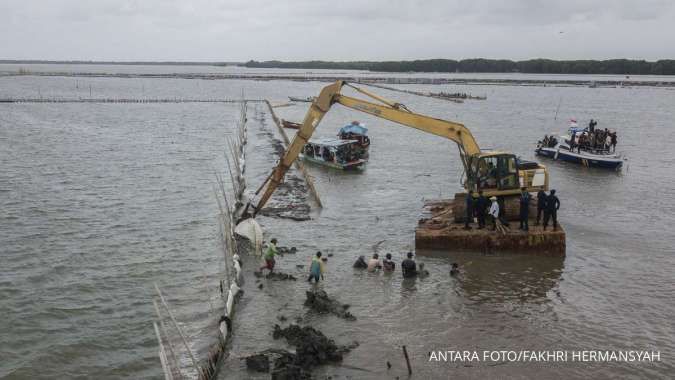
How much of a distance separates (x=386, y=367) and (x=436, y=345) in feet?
5.31

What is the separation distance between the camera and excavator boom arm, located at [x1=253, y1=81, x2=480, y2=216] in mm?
21000

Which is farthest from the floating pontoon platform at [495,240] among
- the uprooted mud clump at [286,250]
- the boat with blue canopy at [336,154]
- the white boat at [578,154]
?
the white boat at [578,154]

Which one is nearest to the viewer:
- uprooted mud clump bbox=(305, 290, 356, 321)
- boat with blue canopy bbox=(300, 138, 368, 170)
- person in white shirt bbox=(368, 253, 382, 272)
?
uprooted mud clump bbox=(305, 290, 356, 321)

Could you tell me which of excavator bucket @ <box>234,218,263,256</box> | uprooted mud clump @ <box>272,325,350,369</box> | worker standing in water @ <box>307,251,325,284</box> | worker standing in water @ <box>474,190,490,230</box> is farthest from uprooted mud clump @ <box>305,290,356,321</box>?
worker standing in water @ <box>474,190,490,230</box>

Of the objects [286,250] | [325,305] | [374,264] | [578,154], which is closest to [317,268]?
[325,305]

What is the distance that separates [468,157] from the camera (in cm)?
2077

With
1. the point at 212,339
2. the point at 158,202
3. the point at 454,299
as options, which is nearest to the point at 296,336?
the point at 212,339

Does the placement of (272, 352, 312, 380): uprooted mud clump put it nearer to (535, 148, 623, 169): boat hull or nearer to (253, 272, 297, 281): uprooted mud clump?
(253, 272, 297, 281): uprooted mud clump

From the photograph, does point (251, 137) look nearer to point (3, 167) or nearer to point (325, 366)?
point (3, 167)

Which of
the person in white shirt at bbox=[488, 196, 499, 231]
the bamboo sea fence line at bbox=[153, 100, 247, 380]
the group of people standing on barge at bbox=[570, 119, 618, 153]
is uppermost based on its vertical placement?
the group of people standing on barge at bbox=[570, 119, 618, 153]

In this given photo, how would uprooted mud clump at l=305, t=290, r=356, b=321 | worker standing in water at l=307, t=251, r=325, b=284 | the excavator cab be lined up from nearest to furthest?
1. uprooted mud clump at l=305, t=290, r=356, b=321
2. worker standing in water at l=307, t=251, r=325, b=284
3. the excavator cab

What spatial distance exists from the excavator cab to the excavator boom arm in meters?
0.80

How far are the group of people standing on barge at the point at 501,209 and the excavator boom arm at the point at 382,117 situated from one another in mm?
2121

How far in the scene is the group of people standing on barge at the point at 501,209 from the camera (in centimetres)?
1861
